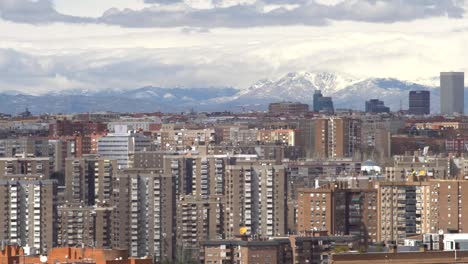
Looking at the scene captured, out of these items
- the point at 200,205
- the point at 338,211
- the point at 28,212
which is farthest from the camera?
the point at 200,205

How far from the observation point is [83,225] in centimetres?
7581

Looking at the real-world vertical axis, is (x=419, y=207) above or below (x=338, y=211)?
above

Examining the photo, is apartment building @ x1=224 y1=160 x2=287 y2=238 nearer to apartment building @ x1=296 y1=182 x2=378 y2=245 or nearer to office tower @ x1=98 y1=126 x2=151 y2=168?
apartment building @ x1=296 y1=182 x2=378 y2=245

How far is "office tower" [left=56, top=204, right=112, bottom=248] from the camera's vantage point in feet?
245

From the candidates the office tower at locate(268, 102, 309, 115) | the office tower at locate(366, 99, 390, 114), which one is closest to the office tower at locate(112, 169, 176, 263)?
the office tower at locate(268, 102, 309, 115)

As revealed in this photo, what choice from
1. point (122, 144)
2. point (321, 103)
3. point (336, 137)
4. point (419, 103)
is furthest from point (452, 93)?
point (122, 144)

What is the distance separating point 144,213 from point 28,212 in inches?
168

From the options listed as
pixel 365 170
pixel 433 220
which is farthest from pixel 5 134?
pixel 433 220

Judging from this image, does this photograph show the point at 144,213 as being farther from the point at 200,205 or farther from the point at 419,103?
the point at 419,103

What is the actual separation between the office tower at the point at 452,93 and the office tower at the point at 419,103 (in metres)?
1.19

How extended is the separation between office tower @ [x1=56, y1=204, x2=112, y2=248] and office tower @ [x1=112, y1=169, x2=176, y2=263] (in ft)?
0.90

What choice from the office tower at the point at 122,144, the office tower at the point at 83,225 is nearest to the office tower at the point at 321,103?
the office tower at the point at 122,144

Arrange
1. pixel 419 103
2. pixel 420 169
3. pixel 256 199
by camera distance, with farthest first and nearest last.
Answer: pixel 419 103
pixel 420 169
pixel 256 199

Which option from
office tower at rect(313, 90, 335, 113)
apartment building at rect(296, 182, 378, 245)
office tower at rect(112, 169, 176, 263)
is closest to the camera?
apartment building at rect(296, 182, 378, 245)
